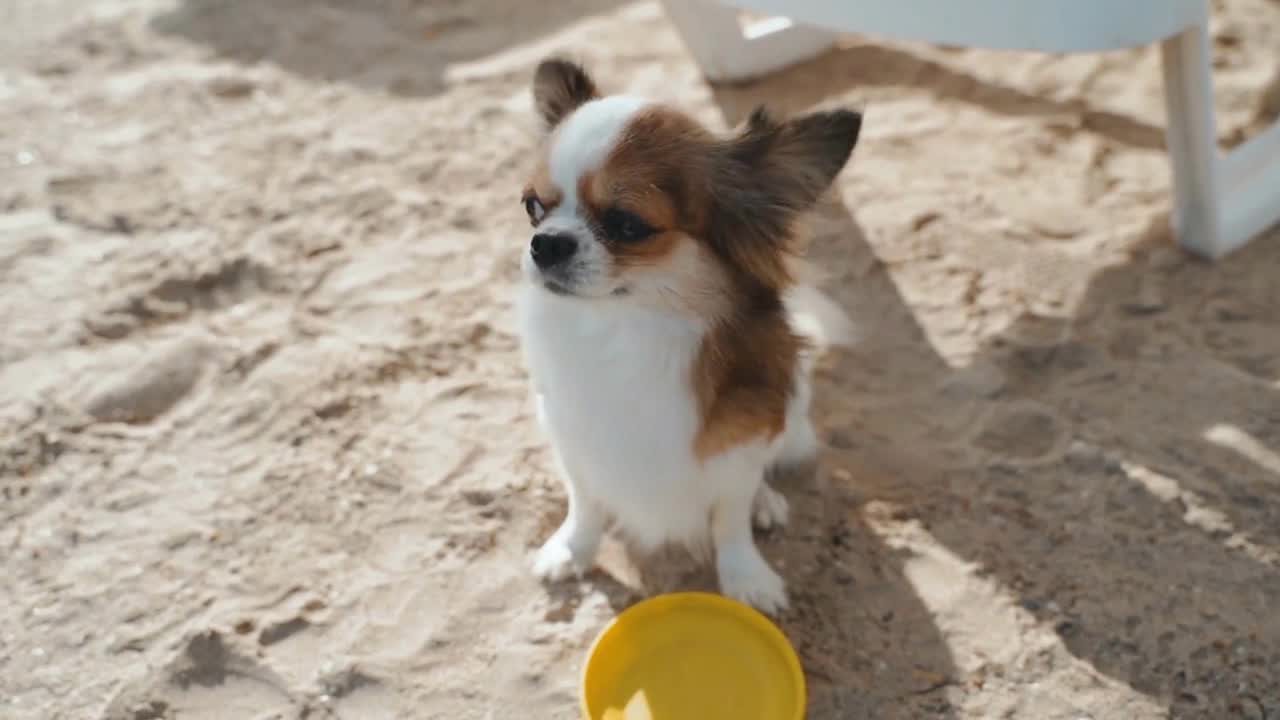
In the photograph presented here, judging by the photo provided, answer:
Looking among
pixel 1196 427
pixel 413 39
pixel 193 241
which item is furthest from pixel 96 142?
pixel 1196 427

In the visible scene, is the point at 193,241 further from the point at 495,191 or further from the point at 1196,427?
the point at 1196,427

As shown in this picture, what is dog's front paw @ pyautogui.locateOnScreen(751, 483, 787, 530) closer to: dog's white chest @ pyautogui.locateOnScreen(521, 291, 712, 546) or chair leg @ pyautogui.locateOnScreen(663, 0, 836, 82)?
dog's white chest @ pyautogui.locateOnScreen(521, 291, 712, 546)

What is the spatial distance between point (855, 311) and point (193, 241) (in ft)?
6.35

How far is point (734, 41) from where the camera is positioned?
12.6 ft

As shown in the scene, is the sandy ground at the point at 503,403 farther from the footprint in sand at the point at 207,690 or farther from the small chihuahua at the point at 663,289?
the small chihuahua at the point at 663,289

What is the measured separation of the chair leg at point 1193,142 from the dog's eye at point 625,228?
1.63m

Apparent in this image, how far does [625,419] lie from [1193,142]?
186 centimetres

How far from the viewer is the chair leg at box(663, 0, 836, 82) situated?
3.74 meters

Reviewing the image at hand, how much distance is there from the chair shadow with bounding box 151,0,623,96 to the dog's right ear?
1949mm

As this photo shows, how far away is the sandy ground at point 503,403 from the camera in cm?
227

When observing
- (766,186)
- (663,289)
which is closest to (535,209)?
(663,289)

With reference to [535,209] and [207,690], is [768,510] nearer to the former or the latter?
[535,209]

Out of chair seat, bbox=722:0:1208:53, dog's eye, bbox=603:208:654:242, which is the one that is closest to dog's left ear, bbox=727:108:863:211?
dog's eye, bbox=603:208:654:242

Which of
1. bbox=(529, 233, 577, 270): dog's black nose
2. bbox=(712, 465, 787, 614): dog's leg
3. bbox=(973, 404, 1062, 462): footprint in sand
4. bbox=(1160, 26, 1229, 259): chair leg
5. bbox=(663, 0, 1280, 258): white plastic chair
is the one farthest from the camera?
bbox=(1160, 26, 1229, 259): chair leg
